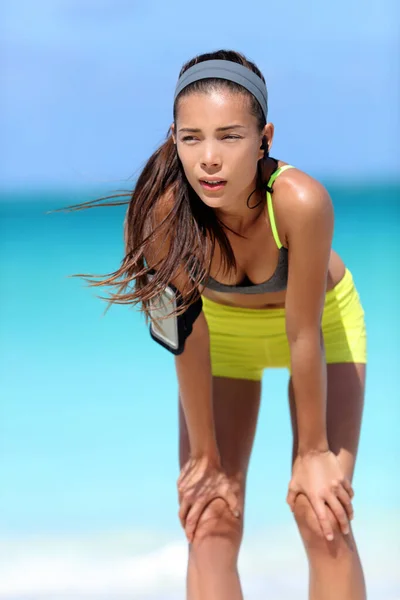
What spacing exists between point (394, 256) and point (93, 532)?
21.7ft

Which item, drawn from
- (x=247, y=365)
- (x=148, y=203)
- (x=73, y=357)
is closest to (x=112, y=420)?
(x=73, y=357)

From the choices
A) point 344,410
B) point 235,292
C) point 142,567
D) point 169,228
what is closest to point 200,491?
point 344,410

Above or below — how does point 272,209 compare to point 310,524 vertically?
above

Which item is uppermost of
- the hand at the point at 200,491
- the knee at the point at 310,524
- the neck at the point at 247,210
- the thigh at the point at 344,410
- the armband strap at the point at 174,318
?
the neck at the point at 247,210

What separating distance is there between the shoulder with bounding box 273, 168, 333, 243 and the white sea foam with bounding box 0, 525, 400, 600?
6.90 ft

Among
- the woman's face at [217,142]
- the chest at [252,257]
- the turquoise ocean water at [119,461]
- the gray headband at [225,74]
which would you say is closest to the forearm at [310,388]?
the chest at [252,257]

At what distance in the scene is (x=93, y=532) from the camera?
553cm

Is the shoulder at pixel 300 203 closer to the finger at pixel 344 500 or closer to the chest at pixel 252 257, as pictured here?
the chest at pixel 252 257

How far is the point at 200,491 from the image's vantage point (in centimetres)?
363

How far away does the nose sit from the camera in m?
3.16

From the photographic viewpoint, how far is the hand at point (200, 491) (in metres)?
3.62

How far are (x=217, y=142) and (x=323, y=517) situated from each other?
3.88 ft

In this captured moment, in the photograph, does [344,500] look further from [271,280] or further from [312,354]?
[271,280]

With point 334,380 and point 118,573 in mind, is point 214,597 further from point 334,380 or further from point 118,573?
point 118,573
